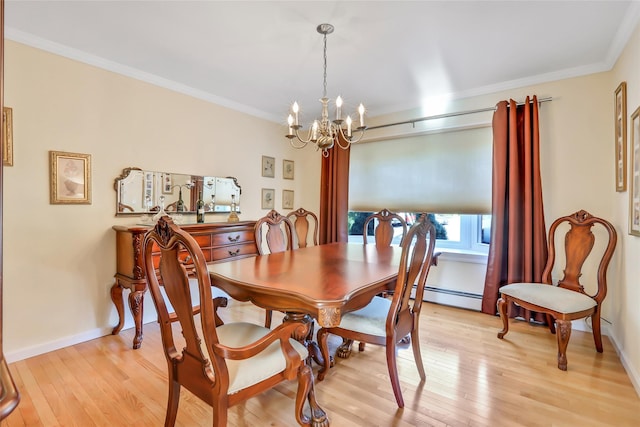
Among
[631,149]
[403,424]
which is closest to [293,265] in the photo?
[403,424]

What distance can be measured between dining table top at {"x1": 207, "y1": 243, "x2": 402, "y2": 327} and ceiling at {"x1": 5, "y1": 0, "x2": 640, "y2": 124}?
165 centimetres

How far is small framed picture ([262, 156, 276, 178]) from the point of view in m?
4.19

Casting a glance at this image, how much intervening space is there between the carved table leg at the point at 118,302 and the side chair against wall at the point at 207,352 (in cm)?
158

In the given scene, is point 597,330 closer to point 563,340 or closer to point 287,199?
point 563,340

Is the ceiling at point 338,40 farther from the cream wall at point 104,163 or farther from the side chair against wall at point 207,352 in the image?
the side chair against wall at point 207,352

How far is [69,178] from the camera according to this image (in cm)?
254

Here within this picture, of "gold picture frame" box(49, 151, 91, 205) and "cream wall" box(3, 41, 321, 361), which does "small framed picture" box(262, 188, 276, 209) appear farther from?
"gold picture frame" box(49, 151, 91, 205)

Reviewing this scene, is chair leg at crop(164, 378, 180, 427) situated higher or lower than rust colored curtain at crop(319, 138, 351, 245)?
lower

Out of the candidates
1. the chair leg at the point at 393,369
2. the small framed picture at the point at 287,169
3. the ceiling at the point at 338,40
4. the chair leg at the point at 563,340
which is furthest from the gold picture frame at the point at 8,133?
the chair leg at the point at 563,340

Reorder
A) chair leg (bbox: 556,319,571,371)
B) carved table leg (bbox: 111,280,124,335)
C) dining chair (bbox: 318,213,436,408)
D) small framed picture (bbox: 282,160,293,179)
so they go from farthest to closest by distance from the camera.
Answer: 1. small framed picture (bbox: 282,160,293,179)
2. carved table leg (bbox: 111,280,124,335)
3. chair leg (bbox: 556,319,571,371)
4. dining chair (bbox: 318,213,436,408)

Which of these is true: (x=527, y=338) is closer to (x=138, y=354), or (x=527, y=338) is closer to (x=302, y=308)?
(x=302, y=308)

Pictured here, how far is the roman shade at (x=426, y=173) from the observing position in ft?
11.0

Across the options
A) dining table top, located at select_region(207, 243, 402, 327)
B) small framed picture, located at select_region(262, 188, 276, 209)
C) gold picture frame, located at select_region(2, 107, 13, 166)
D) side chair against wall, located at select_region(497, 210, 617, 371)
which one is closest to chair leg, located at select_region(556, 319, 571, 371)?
side chair against wall, located at select_region(497, 210, 617, 371)

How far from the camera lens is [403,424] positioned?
1671 millimetres
